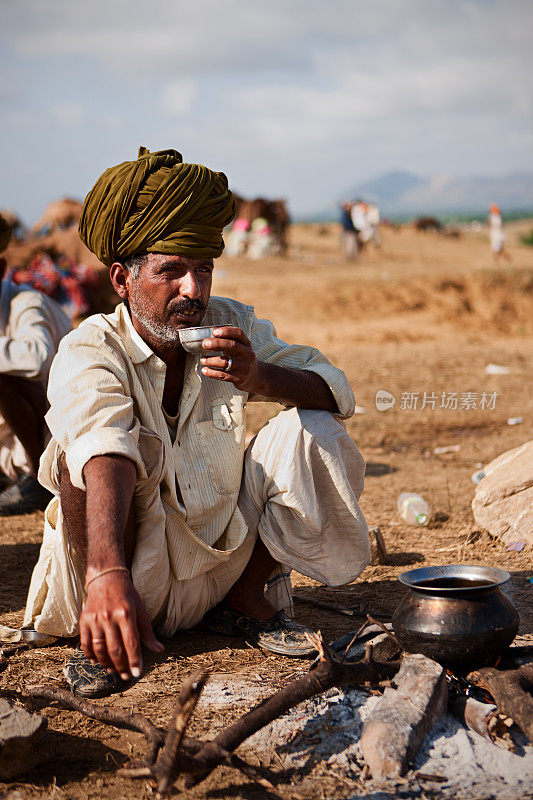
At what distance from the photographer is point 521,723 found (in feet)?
6.64

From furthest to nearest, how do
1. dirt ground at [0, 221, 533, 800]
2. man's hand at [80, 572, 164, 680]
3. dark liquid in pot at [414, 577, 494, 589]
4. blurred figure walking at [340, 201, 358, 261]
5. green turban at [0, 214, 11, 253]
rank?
blurred figure walking at [340, 201, 358, 261] < green turban at [0, 214, 11, 253] < dark liquid in pot at [414, 577, 494, 589] < dirt ground at [0, 221, 533, 800] < man's hand at [80, 572, 164, 680]

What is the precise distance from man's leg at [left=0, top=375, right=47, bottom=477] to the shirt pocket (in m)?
1.84

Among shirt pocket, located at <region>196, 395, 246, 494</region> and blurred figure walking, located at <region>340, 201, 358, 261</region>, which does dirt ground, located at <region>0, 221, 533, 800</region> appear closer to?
shirt pocket, located at <region>196, 395, 246, 494</region>

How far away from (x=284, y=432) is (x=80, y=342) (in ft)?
2.39

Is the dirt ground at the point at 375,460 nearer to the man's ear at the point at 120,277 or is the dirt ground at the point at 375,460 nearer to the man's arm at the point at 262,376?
the man's arm at the point at 262,376

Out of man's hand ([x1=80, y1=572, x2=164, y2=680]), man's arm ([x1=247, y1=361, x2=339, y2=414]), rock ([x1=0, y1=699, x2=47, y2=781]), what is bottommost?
rock ([x1=0, y1=699, x2=47, y2=781])

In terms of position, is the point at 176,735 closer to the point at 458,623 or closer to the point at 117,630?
the point at 117,630

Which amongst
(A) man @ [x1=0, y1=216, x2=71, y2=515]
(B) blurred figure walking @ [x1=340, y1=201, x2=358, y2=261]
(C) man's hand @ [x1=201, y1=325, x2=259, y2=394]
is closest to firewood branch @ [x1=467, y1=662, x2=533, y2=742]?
(C) man's hand @ [x1=201, y1=325, x2=259, y2=394]

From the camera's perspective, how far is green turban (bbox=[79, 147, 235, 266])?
2.62 meters

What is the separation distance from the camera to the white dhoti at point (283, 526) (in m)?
2.68

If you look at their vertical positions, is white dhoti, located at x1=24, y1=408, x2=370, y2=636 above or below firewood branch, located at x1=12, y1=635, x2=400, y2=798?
above

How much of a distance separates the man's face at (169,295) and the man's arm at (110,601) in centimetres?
68

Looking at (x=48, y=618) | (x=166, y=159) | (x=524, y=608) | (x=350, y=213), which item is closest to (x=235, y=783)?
(x=48, y=618)

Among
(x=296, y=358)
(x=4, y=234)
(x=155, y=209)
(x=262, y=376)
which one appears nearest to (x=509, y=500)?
(x=296, y=358)
